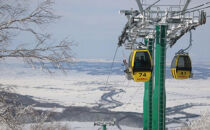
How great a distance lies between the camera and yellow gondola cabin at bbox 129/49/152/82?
7.18 meters

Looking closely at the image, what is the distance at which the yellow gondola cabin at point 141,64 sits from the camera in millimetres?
7176

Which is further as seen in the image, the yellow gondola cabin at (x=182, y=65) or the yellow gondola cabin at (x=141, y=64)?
the yellow gondola cabin at (x=182, y=65)

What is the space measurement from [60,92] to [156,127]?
42.6 meters

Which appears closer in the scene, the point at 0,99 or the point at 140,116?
the point at 0,99

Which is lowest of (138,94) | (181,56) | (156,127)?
(138,94)

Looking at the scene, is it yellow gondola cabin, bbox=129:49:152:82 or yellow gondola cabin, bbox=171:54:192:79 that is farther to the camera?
yellow gondola cabin, bbox=171:54:192:79

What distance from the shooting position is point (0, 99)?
5184 mm

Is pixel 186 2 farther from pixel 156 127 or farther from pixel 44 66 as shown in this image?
pixel 44 66

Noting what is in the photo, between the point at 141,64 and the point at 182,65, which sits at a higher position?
the point at 141,64

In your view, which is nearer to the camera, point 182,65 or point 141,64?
point 141,64

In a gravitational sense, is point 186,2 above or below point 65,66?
above

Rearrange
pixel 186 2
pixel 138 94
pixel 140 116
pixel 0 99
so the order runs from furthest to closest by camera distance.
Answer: pixel 138 94 → pixel 140 116 → pixel 186 2 → pixel 0 99

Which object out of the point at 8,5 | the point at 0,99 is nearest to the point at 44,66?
the point at 0,99

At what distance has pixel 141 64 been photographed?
283 inches
